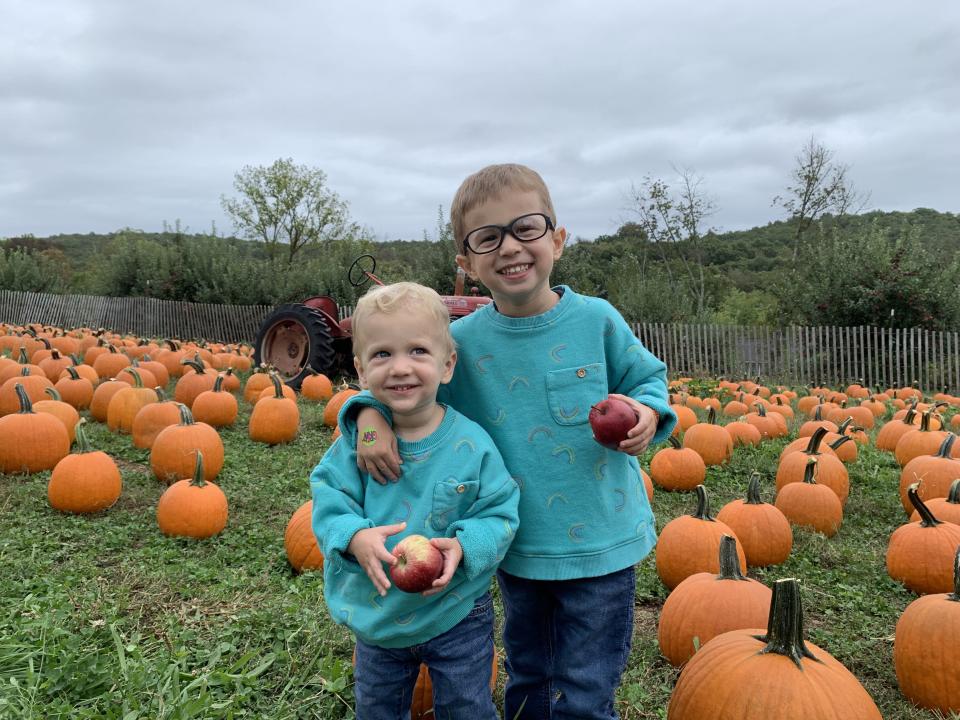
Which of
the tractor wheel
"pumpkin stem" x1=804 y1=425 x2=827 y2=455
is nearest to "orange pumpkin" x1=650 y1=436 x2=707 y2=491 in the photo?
"pumpkin stem" x1=804 y1=425 x2=827 y2=455

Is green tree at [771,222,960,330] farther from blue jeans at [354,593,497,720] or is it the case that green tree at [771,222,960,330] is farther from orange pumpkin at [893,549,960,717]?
blue jeans at [354,593,497,720]

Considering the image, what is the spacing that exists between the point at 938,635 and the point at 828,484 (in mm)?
2440

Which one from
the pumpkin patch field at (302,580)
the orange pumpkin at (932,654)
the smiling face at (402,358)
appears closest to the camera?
the smiling face at (402,358)

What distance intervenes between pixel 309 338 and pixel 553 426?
318 inches

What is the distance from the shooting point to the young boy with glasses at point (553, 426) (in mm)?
2080

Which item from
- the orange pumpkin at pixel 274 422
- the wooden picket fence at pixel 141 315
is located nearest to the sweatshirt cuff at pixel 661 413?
the orange pumpkin at pixel 274 422

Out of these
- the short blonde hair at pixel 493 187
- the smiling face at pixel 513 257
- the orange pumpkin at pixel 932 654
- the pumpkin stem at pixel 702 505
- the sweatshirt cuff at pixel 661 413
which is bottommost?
the orange pumpkin at pixel 932 654

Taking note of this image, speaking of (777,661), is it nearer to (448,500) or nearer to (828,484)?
(448,500)

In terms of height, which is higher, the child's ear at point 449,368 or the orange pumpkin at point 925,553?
the child's ear at point 449,368

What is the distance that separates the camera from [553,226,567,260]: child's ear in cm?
220

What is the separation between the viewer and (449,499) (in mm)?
1931

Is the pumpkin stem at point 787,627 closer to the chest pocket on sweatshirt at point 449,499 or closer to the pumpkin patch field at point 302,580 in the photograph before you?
the pumpkin patch field at point 302,580

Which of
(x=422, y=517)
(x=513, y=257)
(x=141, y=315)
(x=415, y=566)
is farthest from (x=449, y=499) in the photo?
(x=141, y=315)

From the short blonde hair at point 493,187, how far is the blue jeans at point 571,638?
3.72 feet
